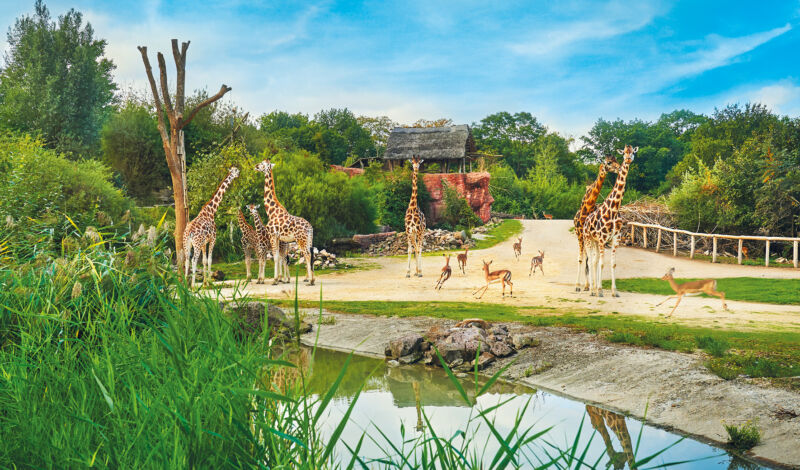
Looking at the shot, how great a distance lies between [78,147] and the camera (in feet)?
103

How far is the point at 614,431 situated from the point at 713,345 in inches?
95.2

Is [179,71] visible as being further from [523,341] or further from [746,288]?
[746,288]

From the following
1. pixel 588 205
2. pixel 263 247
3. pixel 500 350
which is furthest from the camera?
pixel 263 247

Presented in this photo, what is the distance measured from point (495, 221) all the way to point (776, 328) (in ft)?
73.2

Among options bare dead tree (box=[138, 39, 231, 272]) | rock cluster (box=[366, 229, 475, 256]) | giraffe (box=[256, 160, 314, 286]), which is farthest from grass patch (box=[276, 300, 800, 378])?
rock cluster (box=[366, 229, 475, 256])

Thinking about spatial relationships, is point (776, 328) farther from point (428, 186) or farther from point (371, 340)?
point (428, 186)

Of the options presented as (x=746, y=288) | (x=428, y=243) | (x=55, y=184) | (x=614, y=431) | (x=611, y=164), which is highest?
(x=611, y=164)

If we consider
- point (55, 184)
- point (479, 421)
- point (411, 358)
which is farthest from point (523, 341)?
point (55, 184)

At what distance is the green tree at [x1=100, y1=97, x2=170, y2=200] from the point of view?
28531 mm

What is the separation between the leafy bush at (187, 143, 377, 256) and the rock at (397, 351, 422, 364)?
11752 mm

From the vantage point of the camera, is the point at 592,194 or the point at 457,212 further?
the point at 457,212

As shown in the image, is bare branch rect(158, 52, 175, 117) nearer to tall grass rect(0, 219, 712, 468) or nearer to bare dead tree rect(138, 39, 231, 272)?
bare dead tree rect(138, 39, 231, 272)

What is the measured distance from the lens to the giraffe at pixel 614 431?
4.97 meters

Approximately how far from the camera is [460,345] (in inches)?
313
